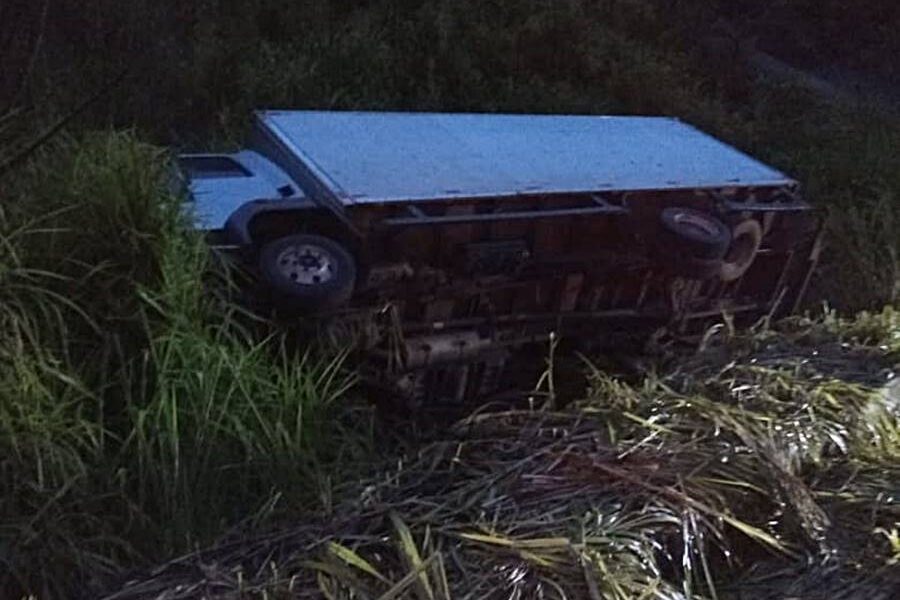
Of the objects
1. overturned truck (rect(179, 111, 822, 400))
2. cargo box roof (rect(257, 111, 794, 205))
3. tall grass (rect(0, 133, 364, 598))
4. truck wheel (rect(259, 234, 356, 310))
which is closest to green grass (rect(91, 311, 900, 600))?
tall grass (rect(0, 133, 364, 598))

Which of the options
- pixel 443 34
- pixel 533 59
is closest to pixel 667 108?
pixel 533 59

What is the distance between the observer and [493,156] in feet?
18.4

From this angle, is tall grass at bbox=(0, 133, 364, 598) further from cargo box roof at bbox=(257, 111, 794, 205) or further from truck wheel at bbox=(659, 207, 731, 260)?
truck wheel at bbox=(659, 207, 731, 260)

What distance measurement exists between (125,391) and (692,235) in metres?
2.43

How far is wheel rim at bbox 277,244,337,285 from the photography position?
4.59 metres

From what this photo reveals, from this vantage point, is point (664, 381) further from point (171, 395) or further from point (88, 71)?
point (88, 71)

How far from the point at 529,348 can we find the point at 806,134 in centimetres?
403

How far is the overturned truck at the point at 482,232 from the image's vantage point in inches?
189

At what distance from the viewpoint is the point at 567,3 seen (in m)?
9.00

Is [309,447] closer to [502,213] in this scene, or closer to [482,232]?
[482,232]

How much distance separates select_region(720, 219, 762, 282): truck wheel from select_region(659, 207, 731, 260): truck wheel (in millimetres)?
168

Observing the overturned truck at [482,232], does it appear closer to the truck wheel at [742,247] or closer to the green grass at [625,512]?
the truck wheel at [742,247]

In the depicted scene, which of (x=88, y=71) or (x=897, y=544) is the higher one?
(x=897, y=544)

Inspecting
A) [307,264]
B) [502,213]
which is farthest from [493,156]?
[307,264]
